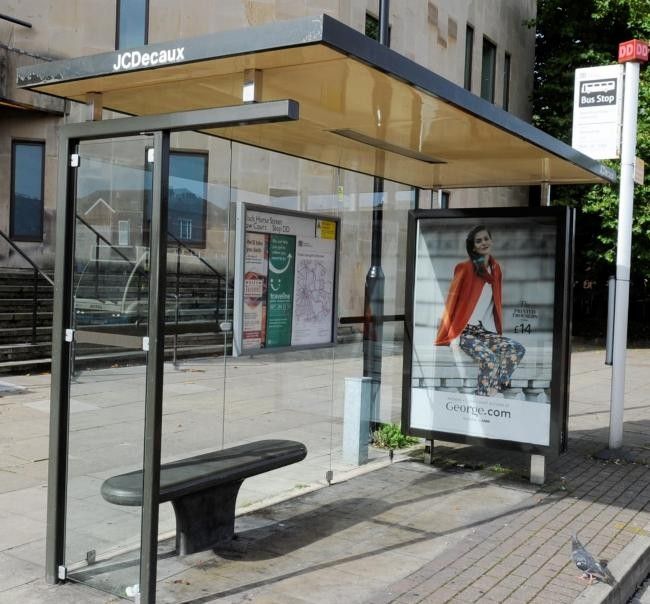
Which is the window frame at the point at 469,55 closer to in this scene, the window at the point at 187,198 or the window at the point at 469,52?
the window at the point at 469,52

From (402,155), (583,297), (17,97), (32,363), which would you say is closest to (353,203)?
(402,155)

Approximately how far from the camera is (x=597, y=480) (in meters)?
6.79

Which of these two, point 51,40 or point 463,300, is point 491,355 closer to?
point 463,300

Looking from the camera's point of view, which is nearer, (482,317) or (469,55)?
(482,317)

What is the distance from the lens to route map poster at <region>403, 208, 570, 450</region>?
6.33 metres

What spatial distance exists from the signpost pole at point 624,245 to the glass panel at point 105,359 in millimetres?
5428

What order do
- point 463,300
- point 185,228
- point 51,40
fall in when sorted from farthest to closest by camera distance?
point 51,40 < point 463,300 < point 185,228

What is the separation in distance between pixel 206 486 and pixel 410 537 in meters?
1.52

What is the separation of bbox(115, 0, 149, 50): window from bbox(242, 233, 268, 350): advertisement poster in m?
11.8

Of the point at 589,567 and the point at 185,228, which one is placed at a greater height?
the point at 185,228

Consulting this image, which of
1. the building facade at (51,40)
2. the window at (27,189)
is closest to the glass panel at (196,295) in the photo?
the building facade at (51,40)

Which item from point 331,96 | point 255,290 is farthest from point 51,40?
point 331,96

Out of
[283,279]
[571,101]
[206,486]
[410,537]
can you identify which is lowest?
[410,537]

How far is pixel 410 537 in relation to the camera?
5066 mm
